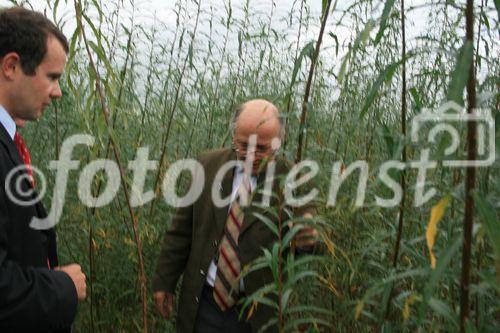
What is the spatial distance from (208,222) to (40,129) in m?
1.26

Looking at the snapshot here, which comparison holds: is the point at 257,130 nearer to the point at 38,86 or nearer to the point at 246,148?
the point at 246,148

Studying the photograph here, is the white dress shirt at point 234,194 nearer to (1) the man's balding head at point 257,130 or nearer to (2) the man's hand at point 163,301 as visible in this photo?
(1) the man's balding head at point 257,130

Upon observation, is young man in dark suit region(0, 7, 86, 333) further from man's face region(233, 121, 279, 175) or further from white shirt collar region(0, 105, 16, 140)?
man's face region(233, 121, 279, 175)

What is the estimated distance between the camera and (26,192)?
5.69 feet

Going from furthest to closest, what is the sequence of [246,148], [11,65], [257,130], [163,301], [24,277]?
[163,301]
[246,148]
[257,130]
[11,65]
[24,277]

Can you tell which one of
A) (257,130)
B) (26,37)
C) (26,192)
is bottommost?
(26,192)

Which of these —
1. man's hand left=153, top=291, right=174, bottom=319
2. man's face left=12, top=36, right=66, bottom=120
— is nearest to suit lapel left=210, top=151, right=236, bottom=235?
man's hand left=153, top=291, right=174, bottom=319

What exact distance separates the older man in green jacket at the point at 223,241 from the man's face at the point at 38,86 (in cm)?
80

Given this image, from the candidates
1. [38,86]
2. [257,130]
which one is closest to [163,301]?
[257,130]

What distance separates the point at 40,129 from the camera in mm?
3395

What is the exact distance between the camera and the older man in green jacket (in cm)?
246

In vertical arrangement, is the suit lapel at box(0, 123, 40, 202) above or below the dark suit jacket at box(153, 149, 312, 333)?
above

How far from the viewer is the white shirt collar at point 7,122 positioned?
175 cm

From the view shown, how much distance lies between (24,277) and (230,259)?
3.43 ft
